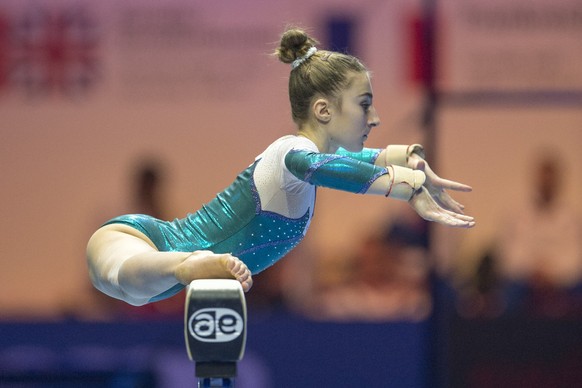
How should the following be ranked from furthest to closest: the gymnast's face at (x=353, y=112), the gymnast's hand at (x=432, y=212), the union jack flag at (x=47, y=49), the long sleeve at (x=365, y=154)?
the union jack flag at (x=47, y=49) < the long sleeve at (x=365, y=154) < the gymnast's face at (x=353, y=112) < the gymnast's hand at (x=432, y=212)

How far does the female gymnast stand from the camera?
12.8 feet

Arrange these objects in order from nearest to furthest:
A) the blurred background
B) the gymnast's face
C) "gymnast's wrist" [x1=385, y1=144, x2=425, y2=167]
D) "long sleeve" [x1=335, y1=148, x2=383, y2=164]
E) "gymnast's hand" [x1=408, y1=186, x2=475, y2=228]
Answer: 1. "gymnast's hand" [x1=408, y1=186, x2=475, y2=228]
2. the gymnast's face
3. "gymnast's wrist" [x1=385, y1=144, x2=425, y2=167]
4. "long sleeve" [x1=335, y1=148, x2=383, y2=164]
5. the blurred background

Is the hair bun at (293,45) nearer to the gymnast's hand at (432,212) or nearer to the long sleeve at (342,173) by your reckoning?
the long sleeve at (342,173)

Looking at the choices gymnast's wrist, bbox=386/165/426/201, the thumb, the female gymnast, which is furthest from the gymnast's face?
gymnast's wrist, bbox=386/165/426/201

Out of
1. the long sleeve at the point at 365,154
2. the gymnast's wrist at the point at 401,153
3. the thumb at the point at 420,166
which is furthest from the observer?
the long sleeve at the point at 365,154

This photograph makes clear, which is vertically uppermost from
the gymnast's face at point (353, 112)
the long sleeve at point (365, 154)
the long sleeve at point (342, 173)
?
the gymnast's face at point (353, 112)

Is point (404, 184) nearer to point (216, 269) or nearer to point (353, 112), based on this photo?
point (353, 112)

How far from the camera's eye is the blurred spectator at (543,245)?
6.69 m

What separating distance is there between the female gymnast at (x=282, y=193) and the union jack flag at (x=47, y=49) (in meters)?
3.29

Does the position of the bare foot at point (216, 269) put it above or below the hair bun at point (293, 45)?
below

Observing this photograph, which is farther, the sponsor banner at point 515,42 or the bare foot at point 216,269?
the sponsor banner at point 515,42

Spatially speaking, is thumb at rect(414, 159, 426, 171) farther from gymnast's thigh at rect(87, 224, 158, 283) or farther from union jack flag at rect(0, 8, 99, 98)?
Answer: union jack flag at rect(0, 8, 99, 98)

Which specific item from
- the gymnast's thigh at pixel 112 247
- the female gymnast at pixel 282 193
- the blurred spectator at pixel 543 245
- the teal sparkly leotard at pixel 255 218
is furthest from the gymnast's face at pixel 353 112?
the blurred spectator at pixel 543 245

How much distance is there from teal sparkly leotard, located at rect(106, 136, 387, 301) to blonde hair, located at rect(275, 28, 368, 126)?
7.6 inches
